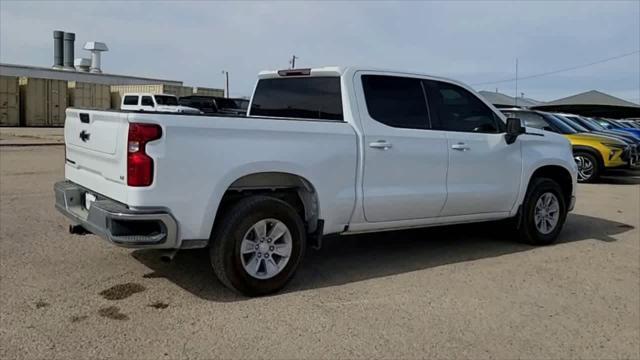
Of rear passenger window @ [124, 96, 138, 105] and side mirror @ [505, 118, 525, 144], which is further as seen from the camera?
rear passenger window @ [124, 96, 138, 105]

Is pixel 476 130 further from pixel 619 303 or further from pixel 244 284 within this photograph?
pixel 244 284

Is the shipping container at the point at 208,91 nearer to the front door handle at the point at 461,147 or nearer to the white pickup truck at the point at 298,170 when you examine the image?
the white pickup truck at the point at 298,170

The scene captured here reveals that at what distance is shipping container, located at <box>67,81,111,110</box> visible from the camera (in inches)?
1582

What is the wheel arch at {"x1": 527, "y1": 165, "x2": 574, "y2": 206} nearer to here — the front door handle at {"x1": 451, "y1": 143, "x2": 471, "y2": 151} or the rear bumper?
the front door handle at {"x1": 451, "y1": 143, "x2": 471, "y2": 151}

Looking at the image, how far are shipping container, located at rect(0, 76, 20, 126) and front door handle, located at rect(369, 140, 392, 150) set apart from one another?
1440 inches

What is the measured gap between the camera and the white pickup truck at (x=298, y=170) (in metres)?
4.28

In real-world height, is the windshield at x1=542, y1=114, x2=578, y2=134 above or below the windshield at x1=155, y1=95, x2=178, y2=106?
below

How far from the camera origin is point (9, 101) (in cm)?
3638

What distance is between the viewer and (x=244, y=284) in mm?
4660

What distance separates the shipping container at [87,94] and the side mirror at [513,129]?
3755cm

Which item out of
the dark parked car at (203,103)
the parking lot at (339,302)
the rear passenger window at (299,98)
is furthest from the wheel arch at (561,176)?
the dark parked car at (203,103)

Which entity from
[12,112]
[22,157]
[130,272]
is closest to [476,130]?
[130,272]

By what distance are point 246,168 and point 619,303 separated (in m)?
3.42

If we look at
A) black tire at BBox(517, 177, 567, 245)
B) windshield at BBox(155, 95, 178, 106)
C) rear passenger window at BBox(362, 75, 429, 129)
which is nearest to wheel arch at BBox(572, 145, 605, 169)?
black tire at BBox(517, 177, 567, 245)
